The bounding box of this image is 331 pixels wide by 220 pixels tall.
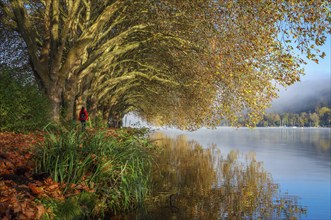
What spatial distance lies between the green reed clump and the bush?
4831 millimetres

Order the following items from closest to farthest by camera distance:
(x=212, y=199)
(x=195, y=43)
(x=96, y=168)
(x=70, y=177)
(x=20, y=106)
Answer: (x=70, y=177), (x=96, y=168), (x=212, y=199), (x=20, y=106), (x=195, y=43)

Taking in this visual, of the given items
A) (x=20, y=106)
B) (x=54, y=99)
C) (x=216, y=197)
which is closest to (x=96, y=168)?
(x=216, y=197)

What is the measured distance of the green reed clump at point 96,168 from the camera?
8.62m

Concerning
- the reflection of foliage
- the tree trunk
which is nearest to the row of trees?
the tree trunk

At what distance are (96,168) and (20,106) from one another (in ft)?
20.6

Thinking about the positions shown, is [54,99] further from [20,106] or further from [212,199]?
[212,199]

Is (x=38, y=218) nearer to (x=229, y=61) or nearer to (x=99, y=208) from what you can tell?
(x=99, y=208)

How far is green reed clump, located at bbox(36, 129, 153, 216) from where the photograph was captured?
8.62 metres

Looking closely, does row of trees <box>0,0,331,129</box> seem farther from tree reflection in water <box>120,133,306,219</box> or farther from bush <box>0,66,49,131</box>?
tree reflection in water <box>120,133,306,219</box>

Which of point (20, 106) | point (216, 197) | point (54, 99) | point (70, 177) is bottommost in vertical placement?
point (216, 197)

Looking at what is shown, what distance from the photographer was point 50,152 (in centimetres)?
896

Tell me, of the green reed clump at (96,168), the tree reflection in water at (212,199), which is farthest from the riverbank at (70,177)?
the tree reflection in water at (212,199)

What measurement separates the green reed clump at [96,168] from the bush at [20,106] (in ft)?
15.8

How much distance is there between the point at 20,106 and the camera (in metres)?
14.0
